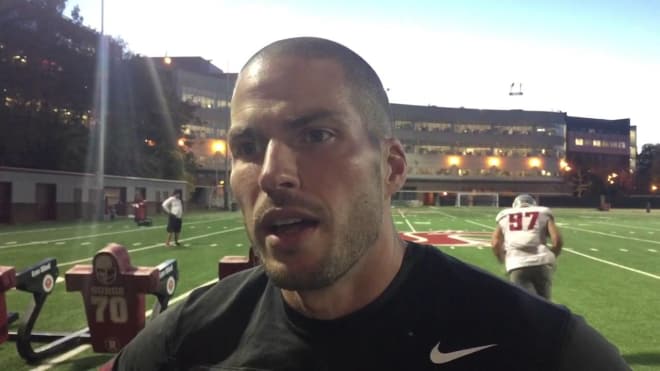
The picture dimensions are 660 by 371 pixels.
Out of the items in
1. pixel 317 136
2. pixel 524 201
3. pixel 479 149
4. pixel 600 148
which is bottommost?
pixel 524 201

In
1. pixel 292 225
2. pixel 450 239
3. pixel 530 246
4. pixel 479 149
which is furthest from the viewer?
pixel 479 149

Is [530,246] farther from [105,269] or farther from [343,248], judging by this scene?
[343,248]

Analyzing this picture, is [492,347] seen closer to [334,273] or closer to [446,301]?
[446,301]

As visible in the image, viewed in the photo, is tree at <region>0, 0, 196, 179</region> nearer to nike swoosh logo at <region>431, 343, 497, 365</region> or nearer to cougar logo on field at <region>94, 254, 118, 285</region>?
cougar logo on field at <region>94, 254, 118, 285</region>

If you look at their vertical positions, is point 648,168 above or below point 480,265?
above

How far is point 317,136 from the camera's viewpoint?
1373 mm

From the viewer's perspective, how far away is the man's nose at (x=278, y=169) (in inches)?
52.0

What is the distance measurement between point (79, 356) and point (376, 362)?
18.3ft

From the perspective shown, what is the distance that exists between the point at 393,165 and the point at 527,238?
5.24 meters

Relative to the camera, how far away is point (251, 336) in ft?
5.16

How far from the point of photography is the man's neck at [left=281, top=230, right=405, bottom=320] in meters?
1.44

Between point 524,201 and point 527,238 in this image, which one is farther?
point 524,201

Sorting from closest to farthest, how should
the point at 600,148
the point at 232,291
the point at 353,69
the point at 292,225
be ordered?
the point at 292,225
the point at 353,69
the point at 232,291
the point at 600,148

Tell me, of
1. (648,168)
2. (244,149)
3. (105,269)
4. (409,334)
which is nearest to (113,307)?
(105,269)
